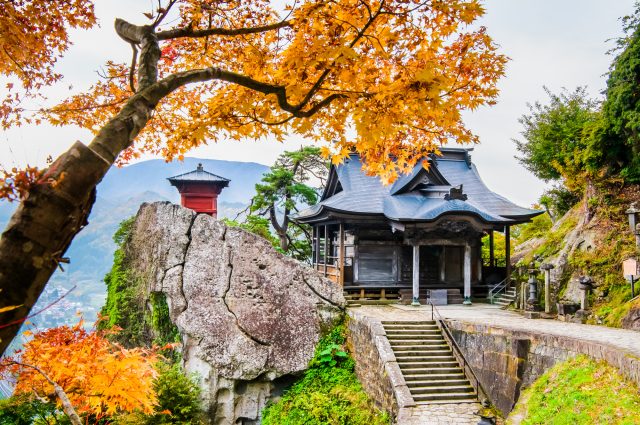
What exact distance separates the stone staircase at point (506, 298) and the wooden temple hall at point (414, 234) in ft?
2.20

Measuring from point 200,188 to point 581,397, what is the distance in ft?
69.0

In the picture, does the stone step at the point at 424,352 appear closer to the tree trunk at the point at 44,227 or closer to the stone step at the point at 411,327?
the stone step at the point at 411,327

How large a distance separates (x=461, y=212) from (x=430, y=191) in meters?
3.12

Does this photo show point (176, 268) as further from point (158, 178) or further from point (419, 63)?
point (158, 178)

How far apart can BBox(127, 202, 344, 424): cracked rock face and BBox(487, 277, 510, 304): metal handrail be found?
762 centimetres

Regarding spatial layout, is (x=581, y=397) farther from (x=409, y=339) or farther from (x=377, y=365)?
(x=409, y=339)

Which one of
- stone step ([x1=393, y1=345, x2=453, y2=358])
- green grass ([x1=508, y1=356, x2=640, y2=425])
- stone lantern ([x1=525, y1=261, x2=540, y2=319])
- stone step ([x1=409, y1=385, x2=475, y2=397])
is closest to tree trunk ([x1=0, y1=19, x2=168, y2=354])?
green grass ([x1=508, y1=356, x2=640, y2=425])

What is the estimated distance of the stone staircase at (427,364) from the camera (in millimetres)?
10711

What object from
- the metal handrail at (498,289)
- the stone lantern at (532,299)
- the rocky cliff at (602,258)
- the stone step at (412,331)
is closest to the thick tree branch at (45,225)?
the stone step at (412,331)

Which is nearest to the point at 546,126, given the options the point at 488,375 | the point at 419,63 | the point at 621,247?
the point at 621,247

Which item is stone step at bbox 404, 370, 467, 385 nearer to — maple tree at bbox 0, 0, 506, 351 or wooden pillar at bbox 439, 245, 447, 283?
maple tree at bbox 0, 0, 506, 351

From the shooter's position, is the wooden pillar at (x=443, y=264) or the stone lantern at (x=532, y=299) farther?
the wooden pillar at (x=443, y=264)

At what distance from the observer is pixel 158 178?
142250 mm

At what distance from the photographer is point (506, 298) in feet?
59.0
